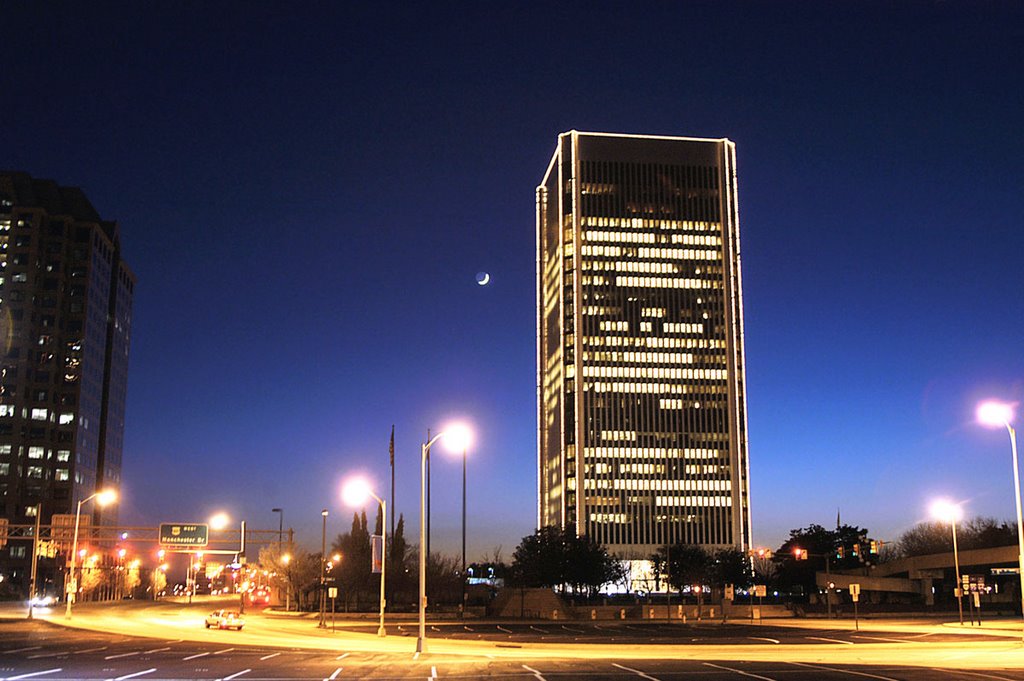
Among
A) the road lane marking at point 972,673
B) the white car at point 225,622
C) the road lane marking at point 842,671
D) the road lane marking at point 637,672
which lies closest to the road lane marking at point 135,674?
the road lane marking at point 637,672

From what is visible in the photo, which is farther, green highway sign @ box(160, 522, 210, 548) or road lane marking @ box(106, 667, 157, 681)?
green highway sign @ box(160, 522, 210, 548)

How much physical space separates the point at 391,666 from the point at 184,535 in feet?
194

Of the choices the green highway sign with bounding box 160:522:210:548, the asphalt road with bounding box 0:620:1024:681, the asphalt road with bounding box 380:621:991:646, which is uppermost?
the green highway sign with bounding box 160:522:210:548

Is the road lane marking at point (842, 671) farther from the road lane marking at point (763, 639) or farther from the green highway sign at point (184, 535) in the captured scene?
the green highway sign at point (184, 535)

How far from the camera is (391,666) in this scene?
3856cm

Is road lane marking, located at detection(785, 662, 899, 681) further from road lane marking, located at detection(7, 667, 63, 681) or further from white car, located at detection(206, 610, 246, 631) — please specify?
white car, located at detection(206, 610, 246, 631)

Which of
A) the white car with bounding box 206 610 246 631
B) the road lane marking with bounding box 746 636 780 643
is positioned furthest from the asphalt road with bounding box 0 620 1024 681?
the white car with bounding box 206 610 246 631

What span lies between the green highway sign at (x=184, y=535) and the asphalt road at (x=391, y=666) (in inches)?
1490

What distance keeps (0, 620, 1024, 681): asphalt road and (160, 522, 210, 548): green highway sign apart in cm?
3785

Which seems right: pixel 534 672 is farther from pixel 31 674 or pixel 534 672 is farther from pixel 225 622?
pixel 225 622

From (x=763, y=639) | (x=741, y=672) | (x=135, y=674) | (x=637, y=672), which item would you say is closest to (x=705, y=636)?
(x=763, y=639)

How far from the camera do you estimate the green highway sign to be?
9125 centimetres

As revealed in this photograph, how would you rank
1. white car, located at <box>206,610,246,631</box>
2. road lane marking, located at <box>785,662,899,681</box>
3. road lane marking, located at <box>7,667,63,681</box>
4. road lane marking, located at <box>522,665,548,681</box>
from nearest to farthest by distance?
road lane marking, located at <box>7,667,63,681</box> → road lane marking, located at <box>522,665,548,681</box> → road lane marking, located at <box>785,662,899,681</box> → white car, located at <box>206,610,246,631</box>

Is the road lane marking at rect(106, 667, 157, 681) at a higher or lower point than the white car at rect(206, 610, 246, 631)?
higher
